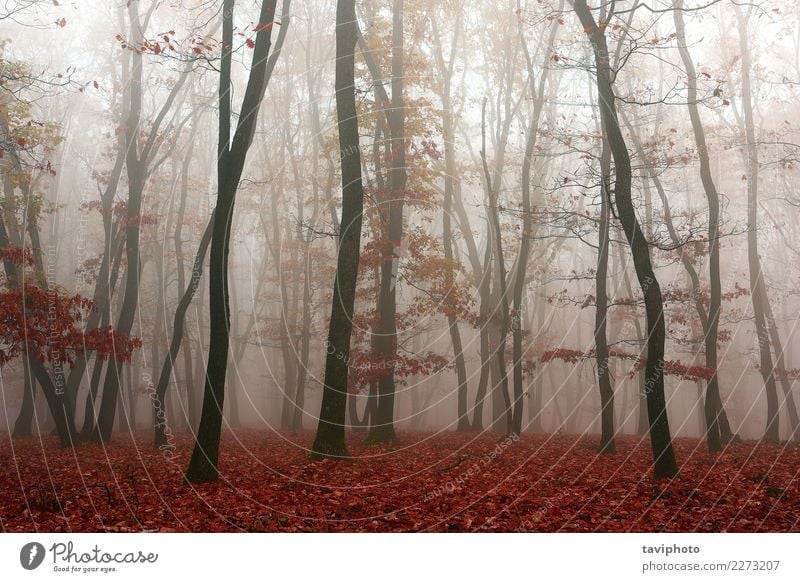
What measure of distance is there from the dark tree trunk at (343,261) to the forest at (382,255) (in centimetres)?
5

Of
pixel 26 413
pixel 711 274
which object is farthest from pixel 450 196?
pixel 26 413

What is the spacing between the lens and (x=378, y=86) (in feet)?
50.5

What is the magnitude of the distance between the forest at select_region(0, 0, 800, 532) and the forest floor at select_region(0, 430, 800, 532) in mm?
72

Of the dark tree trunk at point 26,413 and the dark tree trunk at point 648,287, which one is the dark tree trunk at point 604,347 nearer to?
the dark tree trunk at point 648,287

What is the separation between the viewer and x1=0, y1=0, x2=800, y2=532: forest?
931cm

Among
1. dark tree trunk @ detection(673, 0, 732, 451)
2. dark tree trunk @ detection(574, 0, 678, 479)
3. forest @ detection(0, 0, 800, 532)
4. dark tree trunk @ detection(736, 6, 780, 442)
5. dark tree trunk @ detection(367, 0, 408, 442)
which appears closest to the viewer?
forest @ detection(0, 0, 800, 532)

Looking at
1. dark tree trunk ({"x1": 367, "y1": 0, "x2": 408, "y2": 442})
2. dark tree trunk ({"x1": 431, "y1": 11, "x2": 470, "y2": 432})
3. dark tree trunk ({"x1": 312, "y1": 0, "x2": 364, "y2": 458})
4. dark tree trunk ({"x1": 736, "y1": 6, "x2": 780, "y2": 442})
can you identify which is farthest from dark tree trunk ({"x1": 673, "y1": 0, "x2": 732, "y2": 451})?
dark tree trunk ({"x1": 312, "y1": 0, "x2": 364, "y2": 458})

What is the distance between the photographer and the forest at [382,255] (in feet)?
30.6

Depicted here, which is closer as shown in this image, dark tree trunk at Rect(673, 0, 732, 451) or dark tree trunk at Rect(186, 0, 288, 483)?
dark tree trunk at Rect(186, 0, 288, 483)

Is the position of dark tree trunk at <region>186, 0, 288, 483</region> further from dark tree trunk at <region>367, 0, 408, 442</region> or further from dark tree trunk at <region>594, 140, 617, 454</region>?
dark tree trunk at <region>594, 140, 617, 454</region>

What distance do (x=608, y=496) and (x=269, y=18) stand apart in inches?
383

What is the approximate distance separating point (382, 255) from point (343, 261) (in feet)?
12.5

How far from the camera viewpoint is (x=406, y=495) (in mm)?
9039

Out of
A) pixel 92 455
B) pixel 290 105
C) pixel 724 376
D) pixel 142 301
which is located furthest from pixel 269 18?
pixel 724 376
